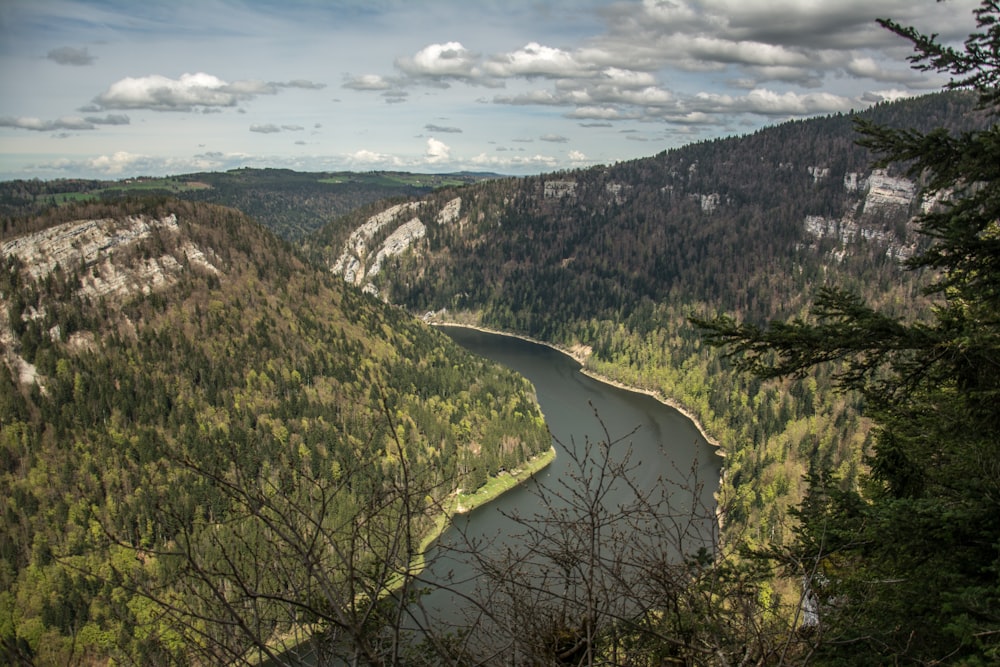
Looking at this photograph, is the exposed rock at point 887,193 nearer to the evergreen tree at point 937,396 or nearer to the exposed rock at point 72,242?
the exposed rock at point 72,242

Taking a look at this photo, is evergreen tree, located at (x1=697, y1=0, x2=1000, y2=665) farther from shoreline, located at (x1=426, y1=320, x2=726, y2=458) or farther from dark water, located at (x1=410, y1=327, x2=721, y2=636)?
shoreline, located at (x1=426, y1=320, x2=726, y2=458)

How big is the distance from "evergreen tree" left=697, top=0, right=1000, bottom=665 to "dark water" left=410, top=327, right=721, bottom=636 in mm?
33907

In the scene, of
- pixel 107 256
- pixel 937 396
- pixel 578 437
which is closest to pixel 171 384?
pixel 107 256

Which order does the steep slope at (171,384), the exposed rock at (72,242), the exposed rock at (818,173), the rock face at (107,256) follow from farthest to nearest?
the exposed rock at (818,173)
the exposed rock at (72,242)
the rock face at (107,256)
the steep slope at (171,384)

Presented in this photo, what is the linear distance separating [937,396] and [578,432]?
246 ft

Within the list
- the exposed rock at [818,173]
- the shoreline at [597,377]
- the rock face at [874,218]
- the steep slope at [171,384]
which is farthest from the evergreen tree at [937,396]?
the exposed rock at [818,173]

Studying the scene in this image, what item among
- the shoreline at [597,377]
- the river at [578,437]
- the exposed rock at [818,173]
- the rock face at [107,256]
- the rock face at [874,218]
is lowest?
the shoreline at [597,377]

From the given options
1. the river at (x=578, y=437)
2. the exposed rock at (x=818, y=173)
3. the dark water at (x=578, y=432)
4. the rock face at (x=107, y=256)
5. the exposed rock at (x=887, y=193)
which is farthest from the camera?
the exposed rock at (x=818, y=173)

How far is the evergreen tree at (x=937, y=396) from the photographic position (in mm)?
5777

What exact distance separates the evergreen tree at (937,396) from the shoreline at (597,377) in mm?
76800

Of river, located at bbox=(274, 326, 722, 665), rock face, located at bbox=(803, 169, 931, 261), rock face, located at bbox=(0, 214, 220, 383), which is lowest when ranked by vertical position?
river, located at bbox=(274, 326, 722, 665)

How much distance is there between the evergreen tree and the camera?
578 cm

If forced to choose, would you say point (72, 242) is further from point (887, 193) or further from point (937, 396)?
point (887, 193)

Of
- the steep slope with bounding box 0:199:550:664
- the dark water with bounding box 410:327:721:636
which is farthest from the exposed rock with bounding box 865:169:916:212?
the steep slope with bounding box 0:199:550:664
